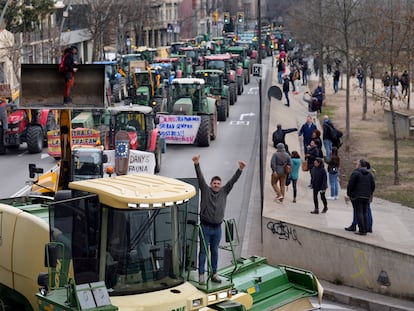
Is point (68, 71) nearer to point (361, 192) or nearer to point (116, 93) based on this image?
point (361, 192)

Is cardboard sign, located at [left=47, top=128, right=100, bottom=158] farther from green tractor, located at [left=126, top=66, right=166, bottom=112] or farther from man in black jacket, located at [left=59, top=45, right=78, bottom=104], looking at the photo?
green tractor, located at [left=126, top=66, right=166, bottom=112]

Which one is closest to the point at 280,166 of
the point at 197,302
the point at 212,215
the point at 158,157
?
the point at 158,157

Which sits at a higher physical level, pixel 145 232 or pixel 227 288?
pixel 145 232

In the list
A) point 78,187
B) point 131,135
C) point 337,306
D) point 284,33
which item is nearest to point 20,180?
point 131,135

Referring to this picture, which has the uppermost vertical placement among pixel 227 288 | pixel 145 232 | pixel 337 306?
pixel 145 232

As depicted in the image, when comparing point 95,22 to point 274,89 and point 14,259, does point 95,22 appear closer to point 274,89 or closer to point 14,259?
point 274,89

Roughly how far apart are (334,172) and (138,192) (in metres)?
12.2

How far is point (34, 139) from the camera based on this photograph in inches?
1276

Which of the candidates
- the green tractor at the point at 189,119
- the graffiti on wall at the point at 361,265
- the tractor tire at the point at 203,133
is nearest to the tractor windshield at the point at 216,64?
the green tractor at the point at 189,119

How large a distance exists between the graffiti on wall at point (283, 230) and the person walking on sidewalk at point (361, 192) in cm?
129

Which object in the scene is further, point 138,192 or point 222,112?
point 222,112

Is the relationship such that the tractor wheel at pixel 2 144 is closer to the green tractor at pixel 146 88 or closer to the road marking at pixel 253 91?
the green tractor at pixel 146 88

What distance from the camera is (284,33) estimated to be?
109 meters

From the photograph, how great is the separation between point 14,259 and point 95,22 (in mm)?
60198
